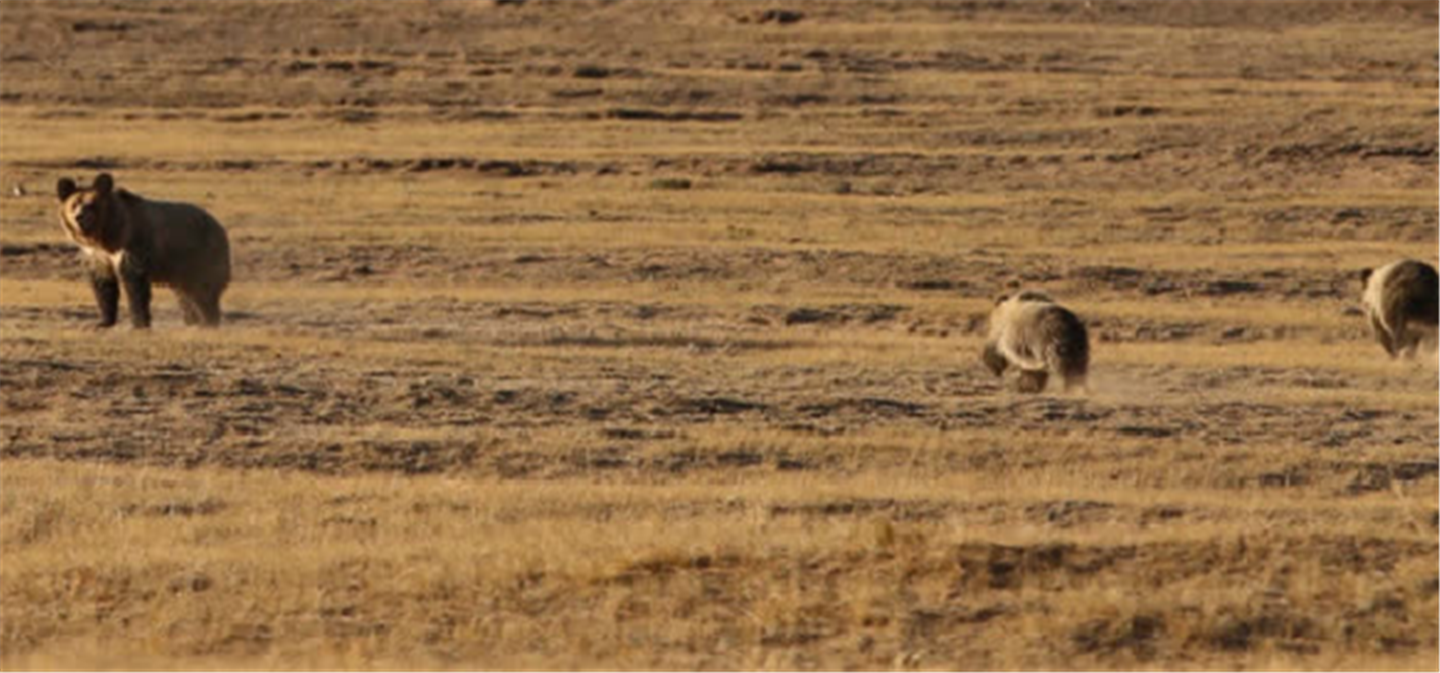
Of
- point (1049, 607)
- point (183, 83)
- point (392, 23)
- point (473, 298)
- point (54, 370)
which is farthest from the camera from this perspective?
point (392, 23)

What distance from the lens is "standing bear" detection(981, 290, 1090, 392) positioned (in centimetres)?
2123

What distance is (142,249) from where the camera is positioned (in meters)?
23.9

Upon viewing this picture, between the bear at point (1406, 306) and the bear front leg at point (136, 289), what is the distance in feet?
27.6

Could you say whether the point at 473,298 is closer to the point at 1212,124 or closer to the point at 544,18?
the point at 1212,124

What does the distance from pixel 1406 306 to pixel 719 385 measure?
558 centimetres

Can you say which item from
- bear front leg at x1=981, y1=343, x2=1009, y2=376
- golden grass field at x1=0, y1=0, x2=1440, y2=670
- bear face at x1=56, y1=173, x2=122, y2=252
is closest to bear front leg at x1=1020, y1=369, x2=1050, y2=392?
bear front leg at x1=981, y1=343, x2=1009, y2=376

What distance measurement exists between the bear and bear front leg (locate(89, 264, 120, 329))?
868cm

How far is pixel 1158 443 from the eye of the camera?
57.9 ft

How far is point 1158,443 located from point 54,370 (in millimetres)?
6224

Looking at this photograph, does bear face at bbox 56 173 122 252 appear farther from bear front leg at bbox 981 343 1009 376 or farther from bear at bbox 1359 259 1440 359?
bear at bbox 1359 259 1440 359

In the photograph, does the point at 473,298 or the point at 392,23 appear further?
the point at 392,23

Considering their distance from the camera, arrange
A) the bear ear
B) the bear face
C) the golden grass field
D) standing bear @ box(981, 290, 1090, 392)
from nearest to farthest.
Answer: the golden grass field → standing bear @ box(981, 290, 1090, 392) → the bear face → the bear ear

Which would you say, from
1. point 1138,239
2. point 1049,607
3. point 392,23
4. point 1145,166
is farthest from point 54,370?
point 392,23

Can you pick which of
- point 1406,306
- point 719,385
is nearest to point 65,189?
point 719,385
